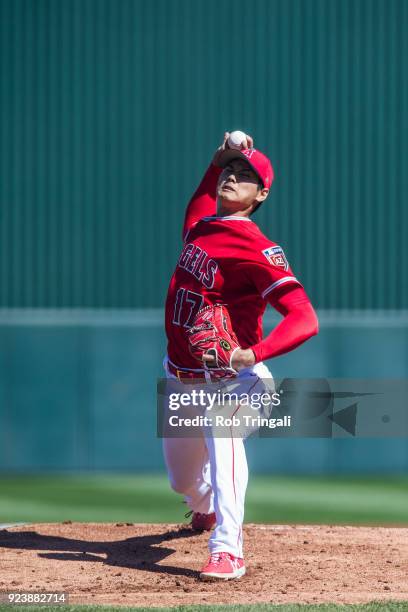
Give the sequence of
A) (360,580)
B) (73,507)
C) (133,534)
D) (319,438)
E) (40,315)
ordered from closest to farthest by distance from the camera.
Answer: (360,580) → (133,534) → (73,507) → (319,438) → (40,315)

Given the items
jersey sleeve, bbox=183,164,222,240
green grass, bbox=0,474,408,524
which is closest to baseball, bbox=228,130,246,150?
jersey sleeve, bbox=183,164,222,240

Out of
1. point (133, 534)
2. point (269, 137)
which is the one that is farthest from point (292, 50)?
point (133, 534)

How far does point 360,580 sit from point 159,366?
5773 millimetres

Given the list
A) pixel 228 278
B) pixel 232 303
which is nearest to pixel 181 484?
pixel 232 303

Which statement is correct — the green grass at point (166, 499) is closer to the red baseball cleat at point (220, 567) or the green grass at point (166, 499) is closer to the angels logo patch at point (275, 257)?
the red baseball cleat at point (220, 567)

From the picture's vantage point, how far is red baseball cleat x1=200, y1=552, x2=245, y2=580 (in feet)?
15.1

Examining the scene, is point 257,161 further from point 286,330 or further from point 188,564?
point 188,564

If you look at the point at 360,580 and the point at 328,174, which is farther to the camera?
the point at 328,174

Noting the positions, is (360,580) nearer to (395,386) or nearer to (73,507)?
(73,507)

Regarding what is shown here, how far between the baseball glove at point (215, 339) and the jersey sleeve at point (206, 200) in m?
0.80

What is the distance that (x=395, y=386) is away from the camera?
34.4 ft

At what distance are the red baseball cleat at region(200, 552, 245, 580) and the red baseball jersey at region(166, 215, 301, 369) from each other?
2.67ft

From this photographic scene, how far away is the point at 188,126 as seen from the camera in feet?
38.4

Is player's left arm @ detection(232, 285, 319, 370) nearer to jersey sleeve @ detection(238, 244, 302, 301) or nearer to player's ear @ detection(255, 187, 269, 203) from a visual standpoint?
jersey sleeve @ detection(238, 244, 302, 301)
